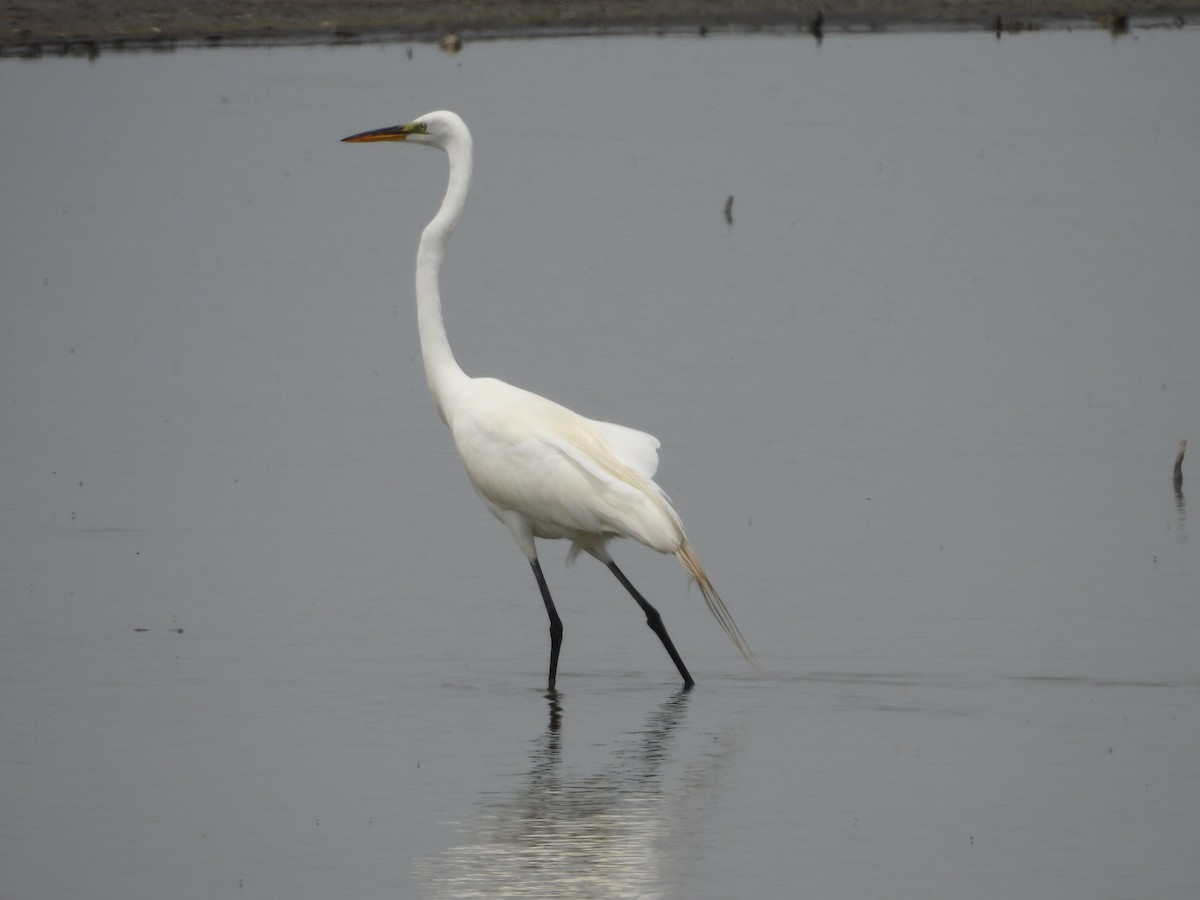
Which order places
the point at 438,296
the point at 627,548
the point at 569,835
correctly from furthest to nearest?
1. the point at 627,548
2. the point at 438,296
3. the point at 569,835

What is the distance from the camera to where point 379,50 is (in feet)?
111

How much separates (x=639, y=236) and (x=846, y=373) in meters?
5.31

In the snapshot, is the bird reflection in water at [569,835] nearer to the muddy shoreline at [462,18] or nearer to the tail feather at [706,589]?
the tail feather at [706,589]

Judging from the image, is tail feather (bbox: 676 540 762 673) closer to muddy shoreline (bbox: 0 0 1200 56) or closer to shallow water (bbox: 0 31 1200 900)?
shallow water (bbox: 0 31 1200 900)

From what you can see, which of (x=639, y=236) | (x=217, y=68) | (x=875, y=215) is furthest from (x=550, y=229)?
(x=217, y=68)

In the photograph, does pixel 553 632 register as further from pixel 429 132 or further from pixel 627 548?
pixel 429 132

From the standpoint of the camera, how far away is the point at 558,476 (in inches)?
291

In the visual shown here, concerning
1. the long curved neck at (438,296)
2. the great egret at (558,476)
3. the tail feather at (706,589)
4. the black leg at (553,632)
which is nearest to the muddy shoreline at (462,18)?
the long curved neck at (438,296)

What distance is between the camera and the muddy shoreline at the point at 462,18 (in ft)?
108

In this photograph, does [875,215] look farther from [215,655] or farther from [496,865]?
[496,865]

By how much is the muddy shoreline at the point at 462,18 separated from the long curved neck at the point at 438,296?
2501 cm

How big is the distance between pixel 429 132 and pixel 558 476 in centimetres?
189

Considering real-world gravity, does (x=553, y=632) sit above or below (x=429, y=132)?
below

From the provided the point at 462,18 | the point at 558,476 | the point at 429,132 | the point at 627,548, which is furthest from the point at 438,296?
the point at 462,18
